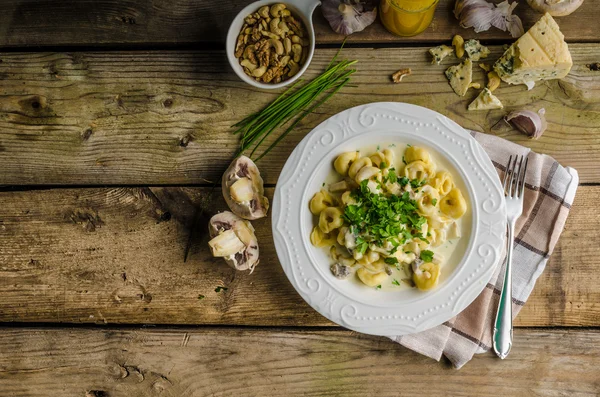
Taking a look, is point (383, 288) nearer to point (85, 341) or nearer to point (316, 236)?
point (316, 236)

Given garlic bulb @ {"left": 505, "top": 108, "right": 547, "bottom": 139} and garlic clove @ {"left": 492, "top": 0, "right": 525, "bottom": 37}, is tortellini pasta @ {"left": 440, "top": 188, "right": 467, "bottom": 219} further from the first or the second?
garlic clove @ {"left": 492, "top": 0, "right": 525, "bottom": 37}

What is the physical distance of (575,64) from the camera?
60.5 inches

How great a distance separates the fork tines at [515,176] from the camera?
145 centimetres

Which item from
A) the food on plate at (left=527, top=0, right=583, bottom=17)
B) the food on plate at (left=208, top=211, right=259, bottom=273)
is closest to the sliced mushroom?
the food on plate at (left=208, top=211, right=259, bottom=273)

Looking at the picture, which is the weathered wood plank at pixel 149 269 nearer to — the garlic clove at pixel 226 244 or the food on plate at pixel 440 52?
the garlic clove at pixel 226 244

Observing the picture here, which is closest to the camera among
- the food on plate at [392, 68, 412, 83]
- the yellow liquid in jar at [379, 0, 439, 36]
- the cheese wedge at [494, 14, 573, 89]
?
the yellow liquid in jar at [379, 0, 439, 36]

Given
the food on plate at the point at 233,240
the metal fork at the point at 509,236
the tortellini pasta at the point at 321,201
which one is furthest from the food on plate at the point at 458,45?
the food on plate at the point at 233,240

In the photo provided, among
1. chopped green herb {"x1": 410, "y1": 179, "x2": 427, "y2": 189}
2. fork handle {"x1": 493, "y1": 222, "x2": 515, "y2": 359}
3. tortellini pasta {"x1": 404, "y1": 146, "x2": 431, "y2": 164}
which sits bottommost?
fork handle {"x1": 493, "y1": 222, "x2": 515, "y2": 359}

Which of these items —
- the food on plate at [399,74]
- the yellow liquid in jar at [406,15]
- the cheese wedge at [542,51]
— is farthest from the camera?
the food on plate at [399,74]

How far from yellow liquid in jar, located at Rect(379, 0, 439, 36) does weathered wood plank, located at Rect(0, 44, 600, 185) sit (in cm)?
7

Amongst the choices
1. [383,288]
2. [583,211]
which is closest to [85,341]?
[383,288]

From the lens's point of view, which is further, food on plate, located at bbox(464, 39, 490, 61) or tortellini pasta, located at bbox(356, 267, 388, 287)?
food on plate, located at bbox(464, 39, 490, 61)

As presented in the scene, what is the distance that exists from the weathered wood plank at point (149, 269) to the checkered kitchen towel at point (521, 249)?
70mm

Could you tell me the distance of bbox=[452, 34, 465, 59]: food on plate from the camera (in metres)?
1.52
